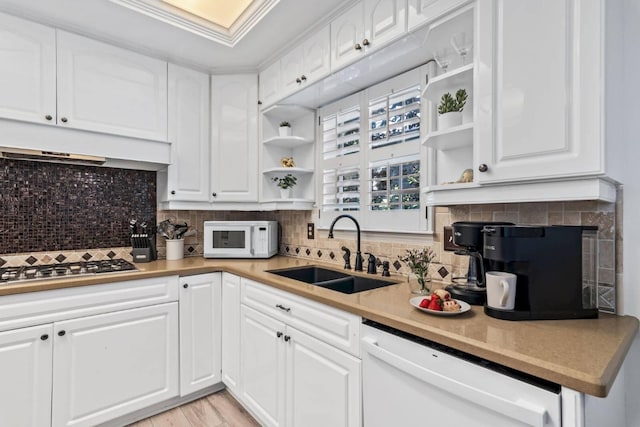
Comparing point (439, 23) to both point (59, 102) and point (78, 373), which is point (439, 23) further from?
point (78, 373)

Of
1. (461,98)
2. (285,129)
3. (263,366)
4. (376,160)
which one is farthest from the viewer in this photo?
(285,129)

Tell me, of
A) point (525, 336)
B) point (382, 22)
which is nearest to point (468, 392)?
point (525, 336)

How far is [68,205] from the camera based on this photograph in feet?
7.32

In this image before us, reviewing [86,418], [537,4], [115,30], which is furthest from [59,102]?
[537,4]

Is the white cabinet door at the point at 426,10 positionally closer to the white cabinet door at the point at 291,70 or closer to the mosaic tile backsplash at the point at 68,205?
the white cabinet door at the point at 291,70

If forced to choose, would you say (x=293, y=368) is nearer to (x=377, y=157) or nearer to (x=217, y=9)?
(x=377, y=157)

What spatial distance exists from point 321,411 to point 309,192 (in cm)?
150

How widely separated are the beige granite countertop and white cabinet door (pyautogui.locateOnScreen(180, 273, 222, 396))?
0.86 metres

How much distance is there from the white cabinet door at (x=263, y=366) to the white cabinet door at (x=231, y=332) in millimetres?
67

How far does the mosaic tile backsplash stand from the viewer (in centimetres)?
205

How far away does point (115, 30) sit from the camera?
78.6 inches

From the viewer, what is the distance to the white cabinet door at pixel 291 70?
2.07 m

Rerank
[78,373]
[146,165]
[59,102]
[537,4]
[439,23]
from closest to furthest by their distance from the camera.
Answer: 1. [537,4]
2. [439,23]
3. [78,373]
4. [59,102]
5. [146,165]

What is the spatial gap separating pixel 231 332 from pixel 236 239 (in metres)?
0.69
